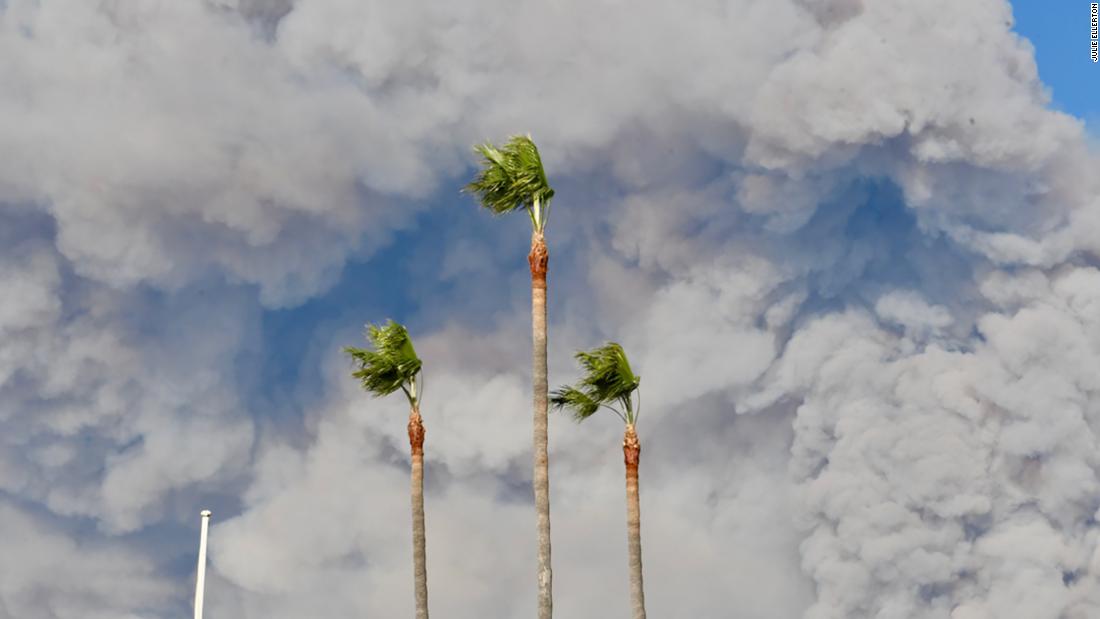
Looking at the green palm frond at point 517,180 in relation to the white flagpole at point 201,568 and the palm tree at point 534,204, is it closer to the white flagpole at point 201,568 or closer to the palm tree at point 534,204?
the palm tree at point 534,204

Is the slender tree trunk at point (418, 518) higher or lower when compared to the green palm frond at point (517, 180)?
lower

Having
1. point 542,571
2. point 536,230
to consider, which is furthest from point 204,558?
point 536,230

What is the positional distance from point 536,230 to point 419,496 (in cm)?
952

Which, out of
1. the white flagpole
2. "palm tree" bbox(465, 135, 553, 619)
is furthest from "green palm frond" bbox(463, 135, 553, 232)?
the white flagpole

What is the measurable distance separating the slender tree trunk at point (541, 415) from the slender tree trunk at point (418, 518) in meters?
5.30

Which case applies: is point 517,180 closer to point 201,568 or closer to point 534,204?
point 534,204

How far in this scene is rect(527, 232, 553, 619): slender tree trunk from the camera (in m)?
40.5

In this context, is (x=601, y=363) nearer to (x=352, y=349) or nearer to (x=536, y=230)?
(x=536, y=230)

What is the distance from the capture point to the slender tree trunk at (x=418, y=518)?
45094 mm

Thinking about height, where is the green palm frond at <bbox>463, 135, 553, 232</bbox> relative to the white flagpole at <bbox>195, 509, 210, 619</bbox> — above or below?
above

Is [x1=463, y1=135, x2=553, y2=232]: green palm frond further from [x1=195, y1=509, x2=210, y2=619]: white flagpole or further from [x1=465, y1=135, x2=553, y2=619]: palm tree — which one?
[x1=195, y1=509, x2=210, y2=619]: white flagpole

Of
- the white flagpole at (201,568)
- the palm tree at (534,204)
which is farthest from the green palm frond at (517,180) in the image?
Result: the white flagpole at (201,568)

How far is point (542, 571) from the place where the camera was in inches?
1596

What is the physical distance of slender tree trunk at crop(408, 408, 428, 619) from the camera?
45094 mm
